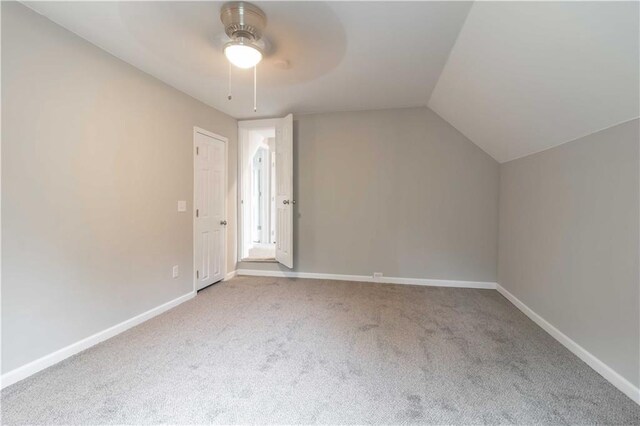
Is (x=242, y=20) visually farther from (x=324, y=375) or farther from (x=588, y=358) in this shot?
(x=588, y=358)

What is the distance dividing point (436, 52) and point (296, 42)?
1209mm

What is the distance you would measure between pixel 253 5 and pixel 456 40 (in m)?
1.58

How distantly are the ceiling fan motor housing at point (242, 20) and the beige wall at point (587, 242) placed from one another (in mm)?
2505

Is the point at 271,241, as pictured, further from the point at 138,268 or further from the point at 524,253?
the point at 524,253

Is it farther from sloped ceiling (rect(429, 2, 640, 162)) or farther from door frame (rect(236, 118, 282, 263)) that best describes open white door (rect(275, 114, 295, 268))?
sloped ceiling (rect(429, 2, 640, 162))

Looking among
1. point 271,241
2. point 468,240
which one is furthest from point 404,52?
point 271,241

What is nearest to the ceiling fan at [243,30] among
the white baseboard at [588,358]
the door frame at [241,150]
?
the door frame at [241,150]

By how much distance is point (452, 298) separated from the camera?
11.4 feet

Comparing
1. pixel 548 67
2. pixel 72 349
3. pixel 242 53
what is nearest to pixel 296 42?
pixel 242 53

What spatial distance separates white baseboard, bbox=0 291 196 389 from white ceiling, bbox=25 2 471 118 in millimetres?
2394

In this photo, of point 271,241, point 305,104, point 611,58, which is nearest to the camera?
point 611,58

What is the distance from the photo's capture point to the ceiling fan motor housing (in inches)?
73.2

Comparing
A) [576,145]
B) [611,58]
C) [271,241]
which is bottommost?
[271,241]

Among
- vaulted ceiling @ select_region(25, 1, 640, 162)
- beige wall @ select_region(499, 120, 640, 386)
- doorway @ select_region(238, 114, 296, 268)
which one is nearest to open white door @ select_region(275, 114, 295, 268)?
doorway @ select_region(238, 114, 296, 268)
